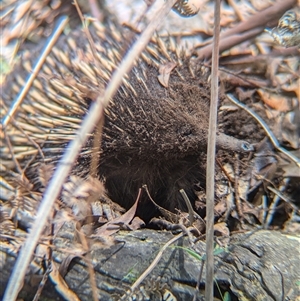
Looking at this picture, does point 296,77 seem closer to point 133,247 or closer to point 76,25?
point 76,25

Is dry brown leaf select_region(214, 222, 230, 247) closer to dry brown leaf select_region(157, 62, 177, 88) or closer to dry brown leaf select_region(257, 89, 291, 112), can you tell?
dry brown leaf select_region(157, 62, 177, 88)

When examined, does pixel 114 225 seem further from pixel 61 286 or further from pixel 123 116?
pixel 123 116

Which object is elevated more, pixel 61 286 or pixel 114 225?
pixel 114 225

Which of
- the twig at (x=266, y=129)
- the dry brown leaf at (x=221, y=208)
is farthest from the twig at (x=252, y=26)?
the dry brown leaf at (x=221, y=208)

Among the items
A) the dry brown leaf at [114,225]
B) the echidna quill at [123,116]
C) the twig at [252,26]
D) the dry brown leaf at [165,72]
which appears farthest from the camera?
the twig at [252,26]

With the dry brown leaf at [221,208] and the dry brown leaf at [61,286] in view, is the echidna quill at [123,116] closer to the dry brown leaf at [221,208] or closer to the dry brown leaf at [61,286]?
the dry brown leaf at [221,208]

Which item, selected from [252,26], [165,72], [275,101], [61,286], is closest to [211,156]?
[61,286]

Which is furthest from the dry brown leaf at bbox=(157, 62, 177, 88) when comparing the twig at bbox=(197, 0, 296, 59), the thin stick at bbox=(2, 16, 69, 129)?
the thin stick at bbox=(2, 16, 69, 129)
